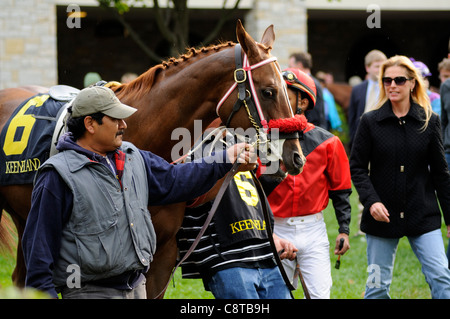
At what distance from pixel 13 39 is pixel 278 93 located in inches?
440

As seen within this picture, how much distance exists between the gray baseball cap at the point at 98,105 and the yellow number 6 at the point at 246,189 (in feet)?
3.78

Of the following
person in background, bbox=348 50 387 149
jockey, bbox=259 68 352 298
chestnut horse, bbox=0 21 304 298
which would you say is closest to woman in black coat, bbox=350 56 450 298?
jockey, bbox=259 68 352 298

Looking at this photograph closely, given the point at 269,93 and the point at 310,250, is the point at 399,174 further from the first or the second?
the point at 269,93

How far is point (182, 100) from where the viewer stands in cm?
429

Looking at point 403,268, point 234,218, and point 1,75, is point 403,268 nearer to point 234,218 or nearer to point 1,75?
point 234,218

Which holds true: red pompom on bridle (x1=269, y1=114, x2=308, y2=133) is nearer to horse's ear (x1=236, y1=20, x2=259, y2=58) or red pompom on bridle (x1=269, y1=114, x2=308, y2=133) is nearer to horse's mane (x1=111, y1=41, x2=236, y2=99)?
horse's ear (x1=236, y1=20, x2=259, y2=58)

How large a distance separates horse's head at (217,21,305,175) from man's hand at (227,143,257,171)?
0.80ft

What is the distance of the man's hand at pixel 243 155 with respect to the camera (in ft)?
11.8

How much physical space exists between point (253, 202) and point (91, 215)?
4.53 ft

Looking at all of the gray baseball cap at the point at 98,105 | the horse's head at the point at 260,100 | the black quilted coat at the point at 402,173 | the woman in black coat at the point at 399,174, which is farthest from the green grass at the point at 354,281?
the gray baseball cap at the point at 98,105

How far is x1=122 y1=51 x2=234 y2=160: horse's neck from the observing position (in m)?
4.25

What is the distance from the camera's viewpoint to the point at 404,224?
5.01 metres

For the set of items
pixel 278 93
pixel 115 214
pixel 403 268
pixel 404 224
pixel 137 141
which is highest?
pixel 278 93

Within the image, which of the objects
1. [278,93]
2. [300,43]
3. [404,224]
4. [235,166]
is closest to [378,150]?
[404,224]
